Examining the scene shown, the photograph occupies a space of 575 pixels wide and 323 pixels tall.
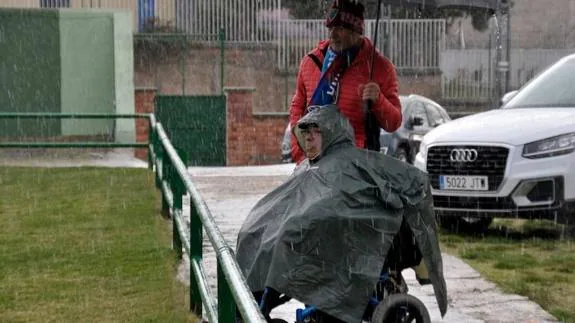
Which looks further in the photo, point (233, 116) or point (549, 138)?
point (233, 116)

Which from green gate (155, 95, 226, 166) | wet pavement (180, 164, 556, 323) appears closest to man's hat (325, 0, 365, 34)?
wet pavement (180, 164, 556, 323)

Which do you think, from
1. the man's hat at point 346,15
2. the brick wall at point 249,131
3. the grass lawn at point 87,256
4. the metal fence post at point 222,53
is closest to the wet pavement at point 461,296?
the grass lawn at point 87,256

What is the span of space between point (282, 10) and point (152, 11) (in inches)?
161

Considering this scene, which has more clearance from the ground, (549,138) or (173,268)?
(549,138)

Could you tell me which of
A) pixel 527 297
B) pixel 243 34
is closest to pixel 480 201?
pixel 527 297

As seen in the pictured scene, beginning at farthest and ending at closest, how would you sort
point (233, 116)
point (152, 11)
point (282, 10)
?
1. point (282, 10)
2. point (152, 11)
3. point (233, 116)

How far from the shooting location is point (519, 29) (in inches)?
1852

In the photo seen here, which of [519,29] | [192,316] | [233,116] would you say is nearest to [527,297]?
[192,316]

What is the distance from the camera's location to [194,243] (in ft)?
25.2

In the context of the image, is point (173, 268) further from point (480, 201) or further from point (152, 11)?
point (152, 11)

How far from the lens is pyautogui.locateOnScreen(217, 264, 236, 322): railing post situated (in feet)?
16.6

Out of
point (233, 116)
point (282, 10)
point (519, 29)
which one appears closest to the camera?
point (233, 116)

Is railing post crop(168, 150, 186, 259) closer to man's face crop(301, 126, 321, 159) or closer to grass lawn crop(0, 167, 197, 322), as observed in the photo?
grass lawn crop(0, 167, 197, 322)

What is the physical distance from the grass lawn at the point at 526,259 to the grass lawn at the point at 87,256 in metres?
2.33
